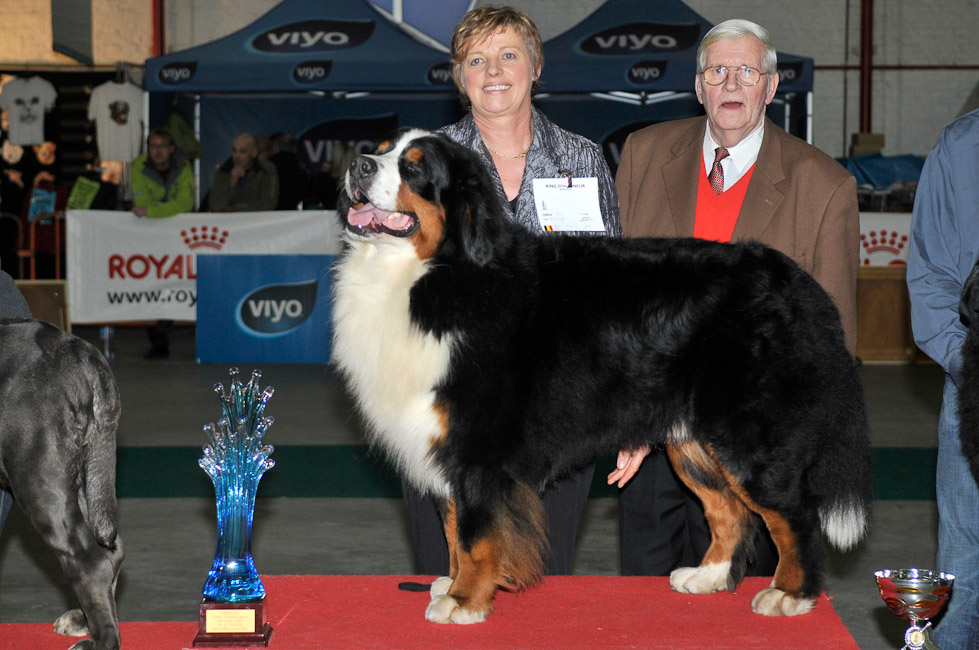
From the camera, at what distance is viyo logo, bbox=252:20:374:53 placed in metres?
12.5

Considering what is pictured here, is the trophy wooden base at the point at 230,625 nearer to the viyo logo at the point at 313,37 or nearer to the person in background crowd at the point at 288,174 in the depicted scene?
the viyo logo at the point at 313,37

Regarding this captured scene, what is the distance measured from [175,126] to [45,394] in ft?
38.2

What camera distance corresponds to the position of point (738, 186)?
3.57 metres

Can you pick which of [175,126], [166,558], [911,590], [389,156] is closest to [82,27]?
[175,126]

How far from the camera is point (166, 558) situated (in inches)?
216

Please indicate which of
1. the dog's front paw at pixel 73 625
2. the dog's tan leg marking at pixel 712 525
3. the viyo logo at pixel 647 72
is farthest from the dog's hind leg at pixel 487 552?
the viyo logo at pixel 647 72

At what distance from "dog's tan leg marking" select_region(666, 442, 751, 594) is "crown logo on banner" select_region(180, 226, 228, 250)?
8785 mm

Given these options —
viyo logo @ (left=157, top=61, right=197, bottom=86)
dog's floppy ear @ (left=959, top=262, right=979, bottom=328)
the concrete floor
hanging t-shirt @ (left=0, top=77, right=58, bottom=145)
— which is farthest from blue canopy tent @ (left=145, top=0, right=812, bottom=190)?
dog's floppy ear @ (left=959, top=262, right=979, bottom=328)

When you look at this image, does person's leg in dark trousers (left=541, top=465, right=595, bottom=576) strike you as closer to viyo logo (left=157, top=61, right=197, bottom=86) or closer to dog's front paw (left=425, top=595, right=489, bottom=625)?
dog's front paw (left=425, top=595, right=489, bottom=625)

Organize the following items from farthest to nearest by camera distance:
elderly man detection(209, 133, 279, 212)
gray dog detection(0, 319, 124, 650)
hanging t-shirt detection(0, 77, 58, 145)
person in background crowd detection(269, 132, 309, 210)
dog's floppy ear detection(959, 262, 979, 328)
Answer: hanging t-shirt detection(0, 77, 58, 145) → person in background crowd detection(269, 132, 309, 210) → elderly man detection(209, 133, 279, 212) → dog's floppy ear detection(959, 262, 979, 328) → gray dog detection(0, 319, 124, 650)

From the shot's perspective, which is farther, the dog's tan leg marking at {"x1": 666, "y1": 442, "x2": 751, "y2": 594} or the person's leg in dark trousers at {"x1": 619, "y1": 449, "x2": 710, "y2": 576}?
the person's leg in dark trousers at {"x1": 619, "y1": 449, "x2": 710, "y2": 576}

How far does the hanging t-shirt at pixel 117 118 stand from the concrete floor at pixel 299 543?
6.86 meters

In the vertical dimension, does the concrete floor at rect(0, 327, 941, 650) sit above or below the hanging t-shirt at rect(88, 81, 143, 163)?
below

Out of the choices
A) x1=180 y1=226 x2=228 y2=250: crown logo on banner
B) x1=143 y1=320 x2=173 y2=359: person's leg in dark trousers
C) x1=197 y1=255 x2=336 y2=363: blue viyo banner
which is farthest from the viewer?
x1=143 y1=320 x2=173 y2=359: person's leg in dark trousers
